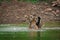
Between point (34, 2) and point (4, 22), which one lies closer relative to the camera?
point (4, 22)

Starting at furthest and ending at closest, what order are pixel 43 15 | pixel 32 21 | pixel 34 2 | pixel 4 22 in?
pixel 34 2
pixel 43 15
pixel 4 22
pixel 32 21

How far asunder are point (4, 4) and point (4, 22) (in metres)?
4.45

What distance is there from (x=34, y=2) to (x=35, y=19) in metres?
13.8

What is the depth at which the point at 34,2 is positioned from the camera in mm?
37969

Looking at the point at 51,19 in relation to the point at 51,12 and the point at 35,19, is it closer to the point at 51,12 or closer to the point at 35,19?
the point at 51,12

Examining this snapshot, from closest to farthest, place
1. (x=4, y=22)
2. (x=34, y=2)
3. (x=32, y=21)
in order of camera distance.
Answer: (x=32, y=21), (x=4, y=22), (x=34, y=2)

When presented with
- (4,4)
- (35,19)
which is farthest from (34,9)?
(35,19)

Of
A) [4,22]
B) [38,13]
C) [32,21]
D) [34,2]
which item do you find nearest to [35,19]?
[32,21]

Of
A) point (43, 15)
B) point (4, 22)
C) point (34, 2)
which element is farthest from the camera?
point (34, 2)

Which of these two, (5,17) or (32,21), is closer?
(32,21)

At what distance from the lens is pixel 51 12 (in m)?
35.6

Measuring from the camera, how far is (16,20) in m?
33.2

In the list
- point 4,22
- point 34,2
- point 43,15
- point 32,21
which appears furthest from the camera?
point 34,2

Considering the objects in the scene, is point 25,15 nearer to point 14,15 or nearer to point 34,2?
point 14,15
